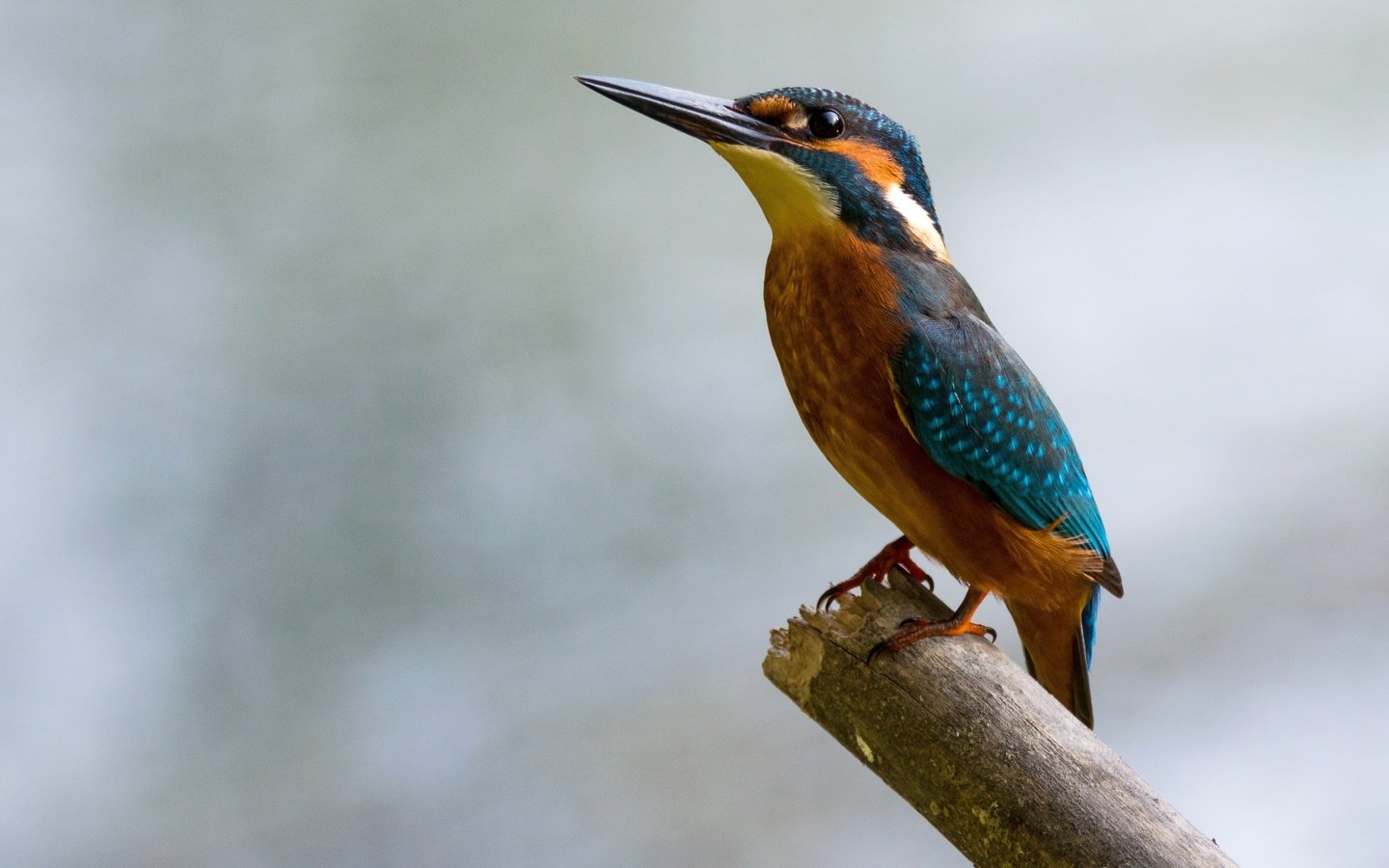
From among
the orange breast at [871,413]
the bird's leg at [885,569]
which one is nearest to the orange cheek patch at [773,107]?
the orange breast at [871,413]

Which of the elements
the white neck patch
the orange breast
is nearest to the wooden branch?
the orange breast

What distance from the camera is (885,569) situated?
6.87 feet

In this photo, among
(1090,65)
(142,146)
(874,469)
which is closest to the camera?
(874,469)

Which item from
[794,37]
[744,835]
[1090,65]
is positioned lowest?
[744,835]

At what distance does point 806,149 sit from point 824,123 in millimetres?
55

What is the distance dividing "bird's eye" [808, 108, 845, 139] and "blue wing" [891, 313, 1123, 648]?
11.7 inches

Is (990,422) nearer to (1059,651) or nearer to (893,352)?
(893,352)

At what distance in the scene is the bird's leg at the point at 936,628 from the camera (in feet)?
5.71

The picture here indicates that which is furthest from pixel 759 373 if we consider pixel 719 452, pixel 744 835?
pixel 744 835

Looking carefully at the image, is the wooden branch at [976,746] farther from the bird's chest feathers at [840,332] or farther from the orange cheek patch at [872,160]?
the orange cheek patch at [872,160]

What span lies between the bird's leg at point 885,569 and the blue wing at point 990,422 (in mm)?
212

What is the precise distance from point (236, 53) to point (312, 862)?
6.65ft

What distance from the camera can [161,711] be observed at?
3307mm

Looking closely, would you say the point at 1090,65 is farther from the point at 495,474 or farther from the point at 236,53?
the point at 236,53
